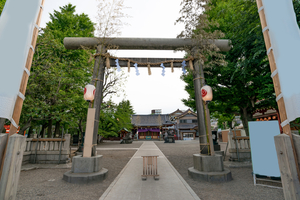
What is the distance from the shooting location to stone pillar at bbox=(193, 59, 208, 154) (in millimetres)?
5484

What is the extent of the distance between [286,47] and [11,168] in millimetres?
3663

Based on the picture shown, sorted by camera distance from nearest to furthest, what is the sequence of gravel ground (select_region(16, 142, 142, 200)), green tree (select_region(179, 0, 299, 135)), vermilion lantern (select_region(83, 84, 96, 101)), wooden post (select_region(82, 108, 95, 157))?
gravel ground (select_region(16, 142, 142, 200)) < wooden post (select_region(82, 108, 95, 157)) < vermilion lantern (select_region(83, 84, 96, 101)) < green tree (select_region(179, 0, 299, 135))

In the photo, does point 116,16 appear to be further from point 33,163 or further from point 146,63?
point 33,163

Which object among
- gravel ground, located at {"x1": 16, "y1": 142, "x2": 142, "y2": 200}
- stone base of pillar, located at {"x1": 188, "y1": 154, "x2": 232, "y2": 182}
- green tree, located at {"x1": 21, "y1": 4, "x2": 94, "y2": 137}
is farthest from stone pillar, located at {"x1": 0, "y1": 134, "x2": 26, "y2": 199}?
green tree, located at {"x1": 21, "y1": 4, "x2": 94, "y2": 137}

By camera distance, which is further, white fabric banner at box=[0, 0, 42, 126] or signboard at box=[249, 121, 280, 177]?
signboard at box=[249, 121, 280, 177]

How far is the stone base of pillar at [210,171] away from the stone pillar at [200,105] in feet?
1.34

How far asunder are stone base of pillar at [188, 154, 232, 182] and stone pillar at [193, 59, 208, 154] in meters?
0.41

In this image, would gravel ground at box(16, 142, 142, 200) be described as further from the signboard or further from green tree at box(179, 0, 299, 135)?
green tree at box(179, 0, 299, 135)

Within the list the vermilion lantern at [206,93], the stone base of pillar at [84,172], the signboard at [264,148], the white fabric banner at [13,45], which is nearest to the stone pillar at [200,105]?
the vermilion lantern at [206,93]

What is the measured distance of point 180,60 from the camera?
6.38 metres

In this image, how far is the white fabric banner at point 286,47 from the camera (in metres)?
1.79

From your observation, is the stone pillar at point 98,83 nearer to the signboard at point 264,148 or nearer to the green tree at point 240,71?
the green tree at point 240,71

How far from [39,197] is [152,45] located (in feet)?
20.9

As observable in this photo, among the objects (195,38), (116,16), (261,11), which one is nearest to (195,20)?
(195,38)
